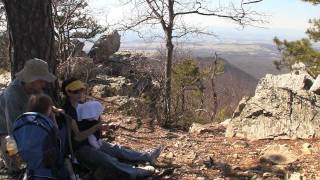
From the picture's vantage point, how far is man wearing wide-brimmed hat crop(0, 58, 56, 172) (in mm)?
4168

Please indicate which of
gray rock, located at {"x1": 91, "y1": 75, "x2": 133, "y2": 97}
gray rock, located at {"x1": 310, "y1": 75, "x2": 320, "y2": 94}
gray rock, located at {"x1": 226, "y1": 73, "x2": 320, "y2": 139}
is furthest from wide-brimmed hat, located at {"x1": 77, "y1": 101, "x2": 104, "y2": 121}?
gray rock, located at {"x1": 91, "y1": 75, "x2": 133, "y2": 97}

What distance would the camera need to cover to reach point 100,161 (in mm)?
4484

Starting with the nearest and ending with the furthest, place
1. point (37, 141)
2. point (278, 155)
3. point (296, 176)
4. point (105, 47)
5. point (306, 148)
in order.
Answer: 1. point (37, 141)
2. point (296, 176)
3. point (278, 155)
4. point (306, 148)
5. point (105, 47)

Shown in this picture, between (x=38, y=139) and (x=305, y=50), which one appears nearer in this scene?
(x=38, y=139)

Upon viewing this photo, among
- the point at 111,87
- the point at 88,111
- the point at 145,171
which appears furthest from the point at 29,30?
the point at 111,87

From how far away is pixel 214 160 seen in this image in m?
5.57

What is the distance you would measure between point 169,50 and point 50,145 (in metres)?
13.4

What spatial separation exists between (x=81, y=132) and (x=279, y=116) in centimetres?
351

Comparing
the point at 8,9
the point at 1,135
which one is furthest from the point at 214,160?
the point at 8,9

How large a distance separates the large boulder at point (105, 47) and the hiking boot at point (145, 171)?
41.5ft

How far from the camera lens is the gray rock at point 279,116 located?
6574 millimetres

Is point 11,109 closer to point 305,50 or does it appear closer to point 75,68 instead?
point 75,68

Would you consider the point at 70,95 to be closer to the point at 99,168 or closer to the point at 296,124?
the point at 99,168

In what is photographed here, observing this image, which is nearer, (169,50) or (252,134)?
(252,134)
